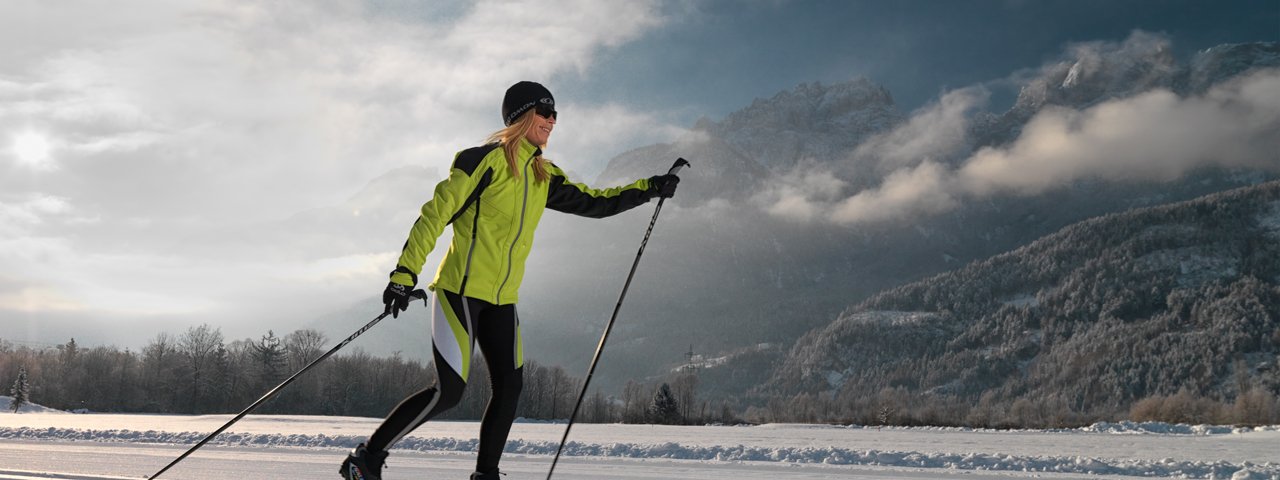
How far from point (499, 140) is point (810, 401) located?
20362 centimetres

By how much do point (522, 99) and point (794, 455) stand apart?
6393mm

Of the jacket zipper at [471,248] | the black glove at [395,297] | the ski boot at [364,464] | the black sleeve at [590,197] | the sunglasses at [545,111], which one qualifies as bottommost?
the ski boot at [364,464]

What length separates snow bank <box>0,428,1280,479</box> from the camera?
7.38 m

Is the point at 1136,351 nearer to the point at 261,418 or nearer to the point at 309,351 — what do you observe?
the point at 309,351

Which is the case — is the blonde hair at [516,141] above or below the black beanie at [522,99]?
below

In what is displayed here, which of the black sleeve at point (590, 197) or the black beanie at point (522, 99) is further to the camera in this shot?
the black sleeve at point (590, 197)

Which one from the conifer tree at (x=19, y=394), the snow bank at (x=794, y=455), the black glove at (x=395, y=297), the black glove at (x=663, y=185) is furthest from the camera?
the conifer tree at (x=19, y=394)

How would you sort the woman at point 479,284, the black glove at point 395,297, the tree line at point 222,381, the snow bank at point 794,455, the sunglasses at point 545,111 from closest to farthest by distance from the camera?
the black glove at point 395,297
the woman at point 479,284
the sunglasses at point 545,111
the snow bank at point 794,455
the tree line at point 222,381

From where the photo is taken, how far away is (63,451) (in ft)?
24.8

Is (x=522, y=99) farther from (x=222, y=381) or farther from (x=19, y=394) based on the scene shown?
(x=222, y=381)

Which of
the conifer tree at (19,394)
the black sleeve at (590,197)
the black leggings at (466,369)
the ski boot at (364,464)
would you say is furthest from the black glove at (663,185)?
the conifer tree at (19,394)

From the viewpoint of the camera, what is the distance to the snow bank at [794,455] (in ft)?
24.2

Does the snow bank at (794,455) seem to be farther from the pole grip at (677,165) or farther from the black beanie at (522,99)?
the black beanie at (522,99)

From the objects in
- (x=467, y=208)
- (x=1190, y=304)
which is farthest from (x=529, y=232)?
(x=1190, y=304)
